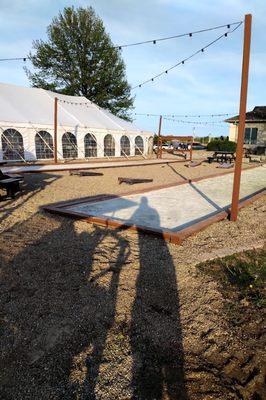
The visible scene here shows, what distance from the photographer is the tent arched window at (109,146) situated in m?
26.1

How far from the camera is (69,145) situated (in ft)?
76.5

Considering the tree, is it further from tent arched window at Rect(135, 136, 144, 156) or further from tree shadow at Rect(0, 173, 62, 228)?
tree shadow at Rect(0, 173, 62, 228)

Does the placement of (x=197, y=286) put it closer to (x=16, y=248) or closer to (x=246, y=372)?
(x=246, y=372)

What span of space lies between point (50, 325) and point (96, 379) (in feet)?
2.80

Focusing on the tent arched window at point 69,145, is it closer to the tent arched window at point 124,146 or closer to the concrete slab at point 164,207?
the tent arched window at point 124,146

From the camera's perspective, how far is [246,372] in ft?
8.35

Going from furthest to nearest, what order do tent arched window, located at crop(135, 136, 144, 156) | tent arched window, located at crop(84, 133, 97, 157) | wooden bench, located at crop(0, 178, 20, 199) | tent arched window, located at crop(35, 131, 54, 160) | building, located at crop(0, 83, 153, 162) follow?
tent arched window, located at crop(135, 136, 144, 156) → tent arched window, located at crop(84, 133, 97, 157) → tent arched window, located at crop(35, 131, 54, 160) → building, located at crop(0, 83, 153, 162) → wooden bench, located at crop(0, 178, 20, 199)

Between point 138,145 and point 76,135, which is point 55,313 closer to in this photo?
point 76,135

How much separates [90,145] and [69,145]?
6.72ft

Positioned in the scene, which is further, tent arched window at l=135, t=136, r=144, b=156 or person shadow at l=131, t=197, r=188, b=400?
tent arched window at l=135, t=136, r=144, b=156

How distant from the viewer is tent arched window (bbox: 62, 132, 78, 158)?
2284 cm

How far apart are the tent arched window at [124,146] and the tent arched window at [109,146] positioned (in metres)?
1.00

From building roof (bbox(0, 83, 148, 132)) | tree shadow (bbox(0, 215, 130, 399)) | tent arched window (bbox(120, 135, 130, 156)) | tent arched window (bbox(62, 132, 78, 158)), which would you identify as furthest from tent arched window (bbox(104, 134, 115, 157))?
tree shadow (bbox(0, 215, 130, 399))

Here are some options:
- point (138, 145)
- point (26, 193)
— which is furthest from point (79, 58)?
point (26, 193)
